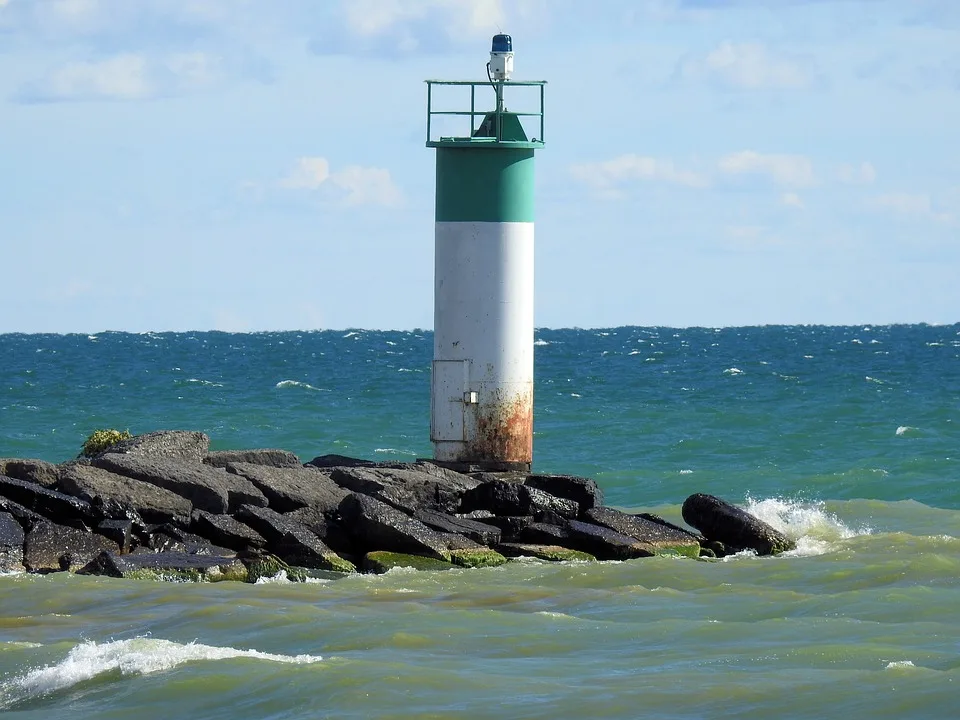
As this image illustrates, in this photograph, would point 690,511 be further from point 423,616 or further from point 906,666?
point 906,666

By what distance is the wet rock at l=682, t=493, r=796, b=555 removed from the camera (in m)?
13.7

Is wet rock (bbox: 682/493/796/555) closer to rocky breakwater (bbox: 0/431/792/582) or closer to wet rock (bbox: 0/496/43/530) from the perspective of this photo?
rocky breakwater (bbox: 0/431/792/582)

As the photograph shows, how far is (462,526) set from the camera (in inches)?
518

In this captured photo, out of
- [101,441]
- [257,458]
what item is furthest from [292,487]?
[101,441]

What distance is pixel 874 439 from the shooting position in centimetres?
2625

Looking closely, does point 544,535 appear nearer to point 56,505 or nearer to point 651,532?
point 651,532

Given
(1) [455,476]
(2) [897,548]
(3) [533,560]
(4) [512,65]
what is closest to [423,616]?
(3) [533,560]

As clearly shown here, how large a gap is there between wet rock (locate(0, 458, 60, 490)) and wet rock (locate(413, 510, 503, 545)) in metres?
2.87

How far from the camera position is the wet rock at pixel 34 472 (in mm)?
12836

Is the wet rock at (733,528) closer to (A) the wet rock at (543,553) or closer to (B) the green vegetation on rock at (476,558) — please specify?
(A) the wet rock at (543,553)

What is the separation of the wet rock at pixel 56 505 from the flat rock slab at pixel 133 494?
10 cm

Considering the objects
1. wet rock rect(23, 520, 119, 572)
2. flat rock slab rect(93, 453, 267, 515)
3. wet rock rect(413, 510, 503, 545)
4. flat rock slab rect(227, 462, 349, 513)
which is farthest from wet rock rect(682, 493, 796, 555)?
wet rock rect(23, 520, 119, 572)

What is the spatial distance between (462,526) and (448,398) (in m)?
2.18

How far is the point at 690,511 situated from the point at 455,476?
208cm
